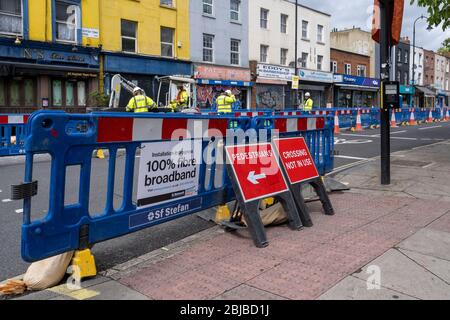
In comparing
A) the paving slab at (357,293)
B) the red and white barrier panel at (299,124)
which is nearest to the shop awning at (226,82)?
the red and white barrier panel at (299,124)

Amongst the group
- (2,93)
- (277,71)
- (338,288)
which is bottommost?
(338,288)

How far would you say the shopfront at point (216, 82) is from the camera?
86.9 ft

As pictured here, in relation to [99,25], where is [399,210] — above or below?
below

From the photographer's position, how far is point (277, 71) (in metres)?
32.0

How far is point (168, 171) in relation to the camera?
14.5 ft

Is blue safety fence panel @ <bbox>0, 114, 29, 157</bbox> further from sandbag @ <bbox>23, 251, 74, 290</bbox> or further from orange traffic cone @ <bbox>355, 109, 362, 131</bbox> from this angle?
orange traffic cone @ <bbox>355, 109, 362, 131</bbox>

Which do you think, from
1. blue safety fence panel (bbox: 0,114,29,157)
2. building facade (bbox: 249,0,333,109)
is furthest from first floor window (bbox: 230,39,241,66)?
blue safety fence panel (bbox: 0,114,29,157)

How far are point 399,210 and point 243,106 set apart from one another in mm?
25002

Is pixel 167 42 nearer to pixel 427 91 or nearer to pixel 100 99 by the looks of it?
pixel 100 99

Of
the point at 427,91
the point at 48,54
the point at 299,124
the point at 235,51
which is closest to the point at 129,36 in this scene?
the point at 48,54

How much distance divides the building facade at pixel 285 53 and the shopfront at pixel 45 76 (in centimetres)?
1322

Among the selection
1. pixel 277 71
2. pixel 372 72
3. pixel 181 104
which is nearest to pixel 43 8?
pixel 181 104

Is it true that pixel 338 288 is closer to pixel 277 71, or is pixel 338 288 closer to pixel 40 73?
pixel 40 73

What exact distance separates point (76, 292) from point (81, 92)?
19001mm
